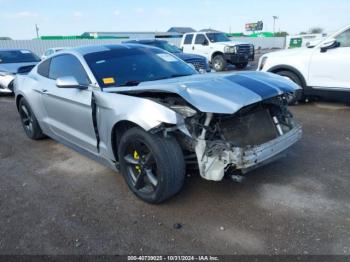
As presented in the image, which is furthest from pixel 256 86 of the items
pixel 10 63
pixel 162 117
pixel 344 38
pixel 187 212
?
pixel 10 63

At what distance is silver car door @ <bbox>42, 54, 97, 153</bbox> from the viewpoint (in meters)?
3.75

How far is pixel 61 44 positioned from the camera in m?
26.9

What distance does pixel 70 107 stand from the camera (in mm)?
3996

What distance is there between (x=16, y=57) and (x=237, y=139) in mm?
11057

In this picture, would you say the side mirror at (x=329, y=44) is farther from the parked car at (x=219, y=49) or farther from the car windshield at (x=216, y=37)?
the car windshield at (x=216, y=37)

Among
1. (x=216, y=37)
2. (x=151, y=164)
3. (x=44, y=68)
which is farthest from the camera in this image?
(x=216, y=37)

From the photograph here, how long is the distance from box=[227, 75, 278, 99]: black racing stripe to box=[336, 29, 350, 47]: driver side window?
4.33 meters

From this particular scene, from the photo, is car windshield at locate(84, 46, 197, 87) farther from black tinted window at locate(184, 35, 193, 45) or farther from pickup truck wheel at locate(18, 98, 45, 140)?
black tinted window at locate(184, 35, 193, 45)

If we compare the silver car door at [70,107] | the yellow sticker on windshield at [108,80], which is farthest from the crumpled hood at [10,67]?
the yellow sticker on windshield at [108,80]

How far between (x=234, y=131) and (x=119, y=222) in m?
1.49

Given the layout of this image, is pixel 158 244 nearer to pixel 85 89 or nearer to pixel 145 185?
pixel 145 185

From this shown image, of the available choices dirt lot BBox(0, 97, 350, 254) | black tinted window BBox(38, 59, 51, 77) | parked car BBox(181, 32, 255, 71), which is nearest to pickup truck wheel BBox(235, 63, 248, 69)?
parked car BBox(181, 32, 255, 71)

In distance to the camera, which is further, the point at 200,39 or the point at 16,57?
the point at 200,39

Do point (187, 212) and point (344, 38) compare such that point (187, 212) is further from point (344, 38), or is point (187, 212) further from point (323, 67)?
point (344, 38)
